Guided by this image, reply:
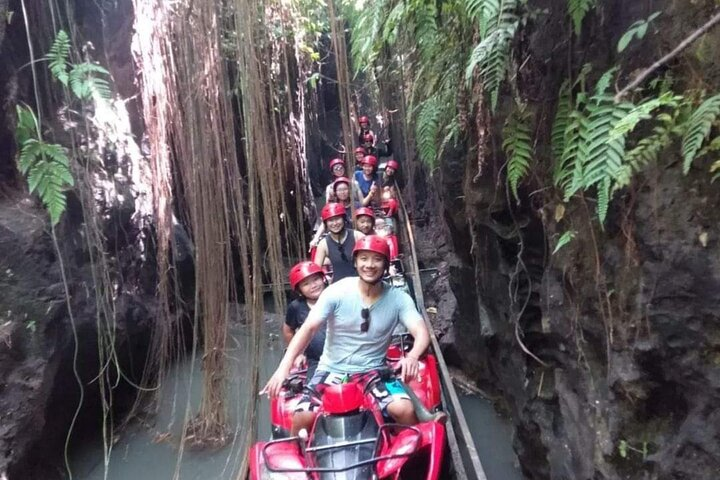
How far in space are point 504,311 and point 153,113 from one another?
3.71 m

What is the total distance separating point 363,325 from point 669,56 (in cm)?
211

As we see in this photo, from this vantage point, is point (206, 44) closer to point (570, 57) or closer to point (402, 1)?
point (402, 1)

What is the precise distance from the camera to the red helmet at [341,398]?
293 centimetres

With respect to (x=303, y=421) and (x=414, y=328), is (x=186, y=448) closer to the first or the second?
(x=303, y=421)

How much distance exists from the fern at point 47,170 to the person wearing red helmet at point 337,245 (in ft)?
8.33

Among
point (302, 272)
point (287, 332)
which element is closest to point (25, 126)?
point (302, 272)

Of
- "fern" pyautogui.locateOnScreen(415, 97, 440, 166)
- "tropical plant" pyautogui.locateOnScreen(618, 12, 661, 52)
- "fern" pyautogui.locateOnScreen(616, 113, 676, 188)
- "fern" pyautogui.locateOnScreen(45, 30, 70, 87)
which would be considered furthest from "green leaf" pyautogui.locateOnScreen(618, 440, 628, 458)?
"fern" pyautogui.locateOnScreen(45, 30, 70, 87)

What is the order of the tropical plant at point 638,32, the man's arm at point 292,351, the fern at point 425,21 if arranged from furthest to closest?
1. the fern at point 425,21
2. the man's arm at point 292,351
3. the tropical plant at point 638,32

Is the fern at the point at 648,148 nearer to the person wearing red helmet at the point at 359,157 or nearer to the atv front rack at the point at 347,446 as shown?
the atv front rack at the point at 347,446

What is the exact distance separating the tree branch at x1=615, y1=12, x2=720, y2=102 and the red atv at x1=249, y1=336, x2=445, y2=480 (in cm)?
196

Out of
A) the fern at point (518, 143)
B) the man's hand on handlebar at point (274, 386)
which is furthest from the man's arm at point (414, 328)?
the fern at point (518, 143)

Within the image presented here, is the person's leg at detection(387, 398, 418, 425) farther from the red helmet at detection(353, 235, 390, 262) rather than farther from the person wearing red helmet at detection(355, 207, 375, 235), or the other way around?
the person wearing red helmet at detection(355, 207, 375, 235)

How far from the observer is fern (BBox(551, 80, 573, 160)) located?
2.87 metres

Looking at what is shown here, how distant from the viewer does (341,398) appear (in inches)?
115
